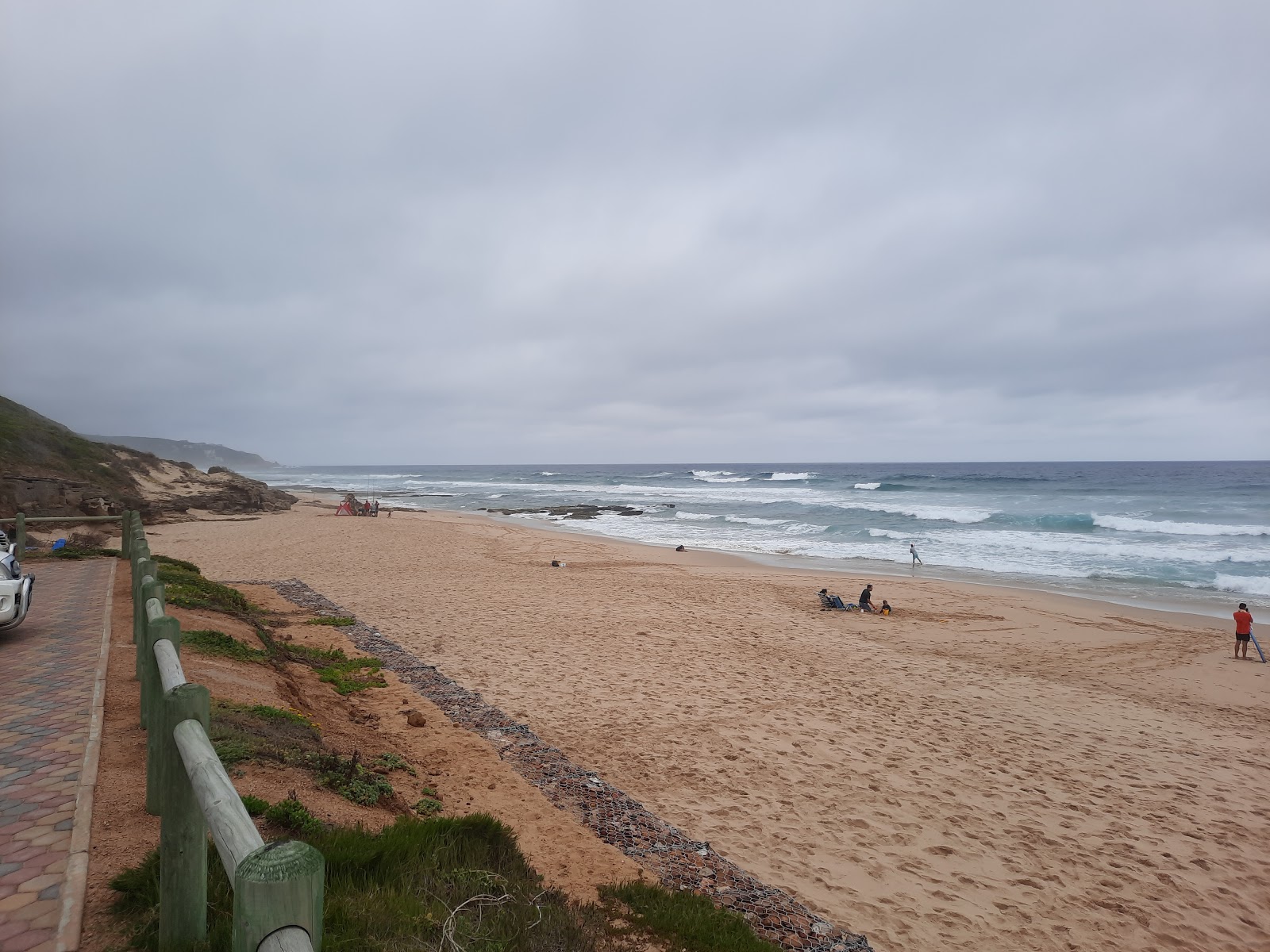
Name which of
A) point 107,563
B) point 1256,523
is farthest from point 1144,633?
point 1256,523

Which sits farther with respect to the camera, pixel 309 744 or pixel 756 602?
pixel 756 602

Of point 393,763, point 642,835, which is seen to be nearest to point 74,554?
point 393,763

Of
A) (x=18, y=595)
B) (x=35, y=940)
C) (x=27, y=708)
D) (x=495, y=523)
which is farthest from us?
(x=495, y=523)

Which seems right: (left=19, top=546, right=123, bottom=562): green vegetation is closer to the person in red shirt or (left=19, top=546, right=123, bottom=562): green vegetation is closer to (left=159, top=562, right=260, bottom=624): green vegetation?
(left=159, top=562, right=260, bottom=624): green vegetation

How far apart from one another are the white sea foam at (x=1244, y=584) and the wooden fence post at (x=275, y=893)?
24.1m

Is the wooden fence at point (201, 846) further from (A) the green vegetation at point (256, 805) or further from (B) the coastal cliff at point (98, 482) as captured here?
(B) the coastal cliff at point (98, 482)

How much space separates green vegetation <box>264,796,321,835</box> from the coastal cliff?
778 inches

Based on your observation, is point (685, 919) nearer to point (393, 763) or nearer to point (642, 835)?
point (642, 835)

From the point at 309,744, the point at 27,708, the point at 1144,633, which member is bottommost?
the point at 1144,633

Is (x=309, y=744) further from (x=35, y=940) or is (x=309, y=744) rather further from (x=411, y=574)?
(x=411, y=574)

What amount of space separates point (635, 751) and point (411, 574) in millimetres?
12193

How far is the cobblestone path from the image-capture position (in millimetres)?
2633

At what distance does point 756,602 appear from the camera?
15.4 meters

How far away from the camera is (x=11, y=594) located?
6.57m
